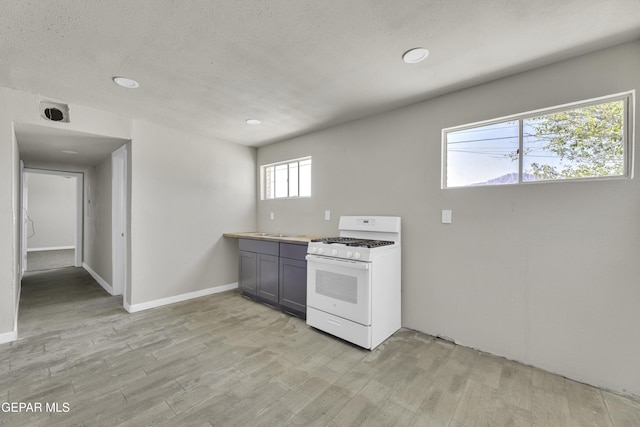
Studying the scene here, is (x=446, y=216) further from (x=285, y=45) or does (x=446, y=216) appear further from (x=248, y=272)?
(x=248, y=272)

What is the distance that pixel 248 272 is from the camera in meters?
3.89

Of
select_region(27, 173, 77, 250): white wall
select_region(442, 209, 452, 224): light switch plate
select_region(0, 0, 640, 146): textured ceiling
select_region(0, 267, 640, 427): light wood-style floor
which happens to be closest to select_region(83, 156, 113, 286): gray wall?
select_region(0, 267, 640, 427): light wood-style floor

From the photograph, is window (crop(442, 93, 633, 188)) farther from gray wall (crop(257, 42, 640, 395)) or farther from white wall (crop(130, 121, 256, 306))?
white wall (crop(130, 121, 256, 306))

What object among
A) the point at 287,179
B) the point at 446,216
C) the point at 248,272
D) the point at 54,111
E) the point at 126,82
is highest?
the point at 126,82

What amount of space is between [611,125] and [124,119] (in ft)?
15.1

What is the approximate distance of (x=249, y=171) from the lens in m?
4.64

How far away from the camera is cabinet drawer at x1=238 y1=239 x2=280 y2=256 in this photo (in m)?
3.46

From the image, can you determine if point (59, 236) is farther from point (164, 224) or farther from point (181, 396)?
point (181, 396)

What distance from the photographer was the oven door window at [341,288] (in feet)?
7.88

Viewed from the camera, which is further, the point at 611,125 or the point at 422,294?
the point at 422,294

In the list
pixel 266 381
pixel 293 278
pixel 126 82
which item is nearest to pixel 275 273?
pixel 293 278

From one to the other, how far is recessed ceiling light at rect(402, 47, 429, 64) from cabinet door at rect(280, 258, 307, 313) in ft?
7.12

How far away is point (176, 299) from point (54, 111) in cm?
251

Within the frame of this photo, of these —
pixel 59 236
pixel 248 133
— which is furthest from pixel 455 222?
pixel 59 236
